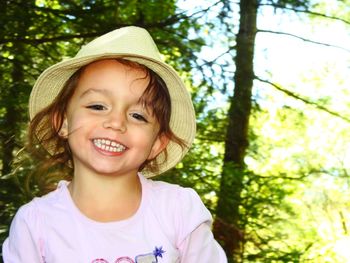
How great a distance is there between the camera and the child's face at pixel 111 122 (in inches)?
77.4

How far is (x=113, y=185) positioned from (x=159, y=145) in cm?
30

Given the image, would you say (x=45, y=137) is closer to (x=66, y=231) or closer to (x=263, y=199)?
(x=66, y=231)

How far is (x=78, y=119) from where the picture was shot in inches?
80.0

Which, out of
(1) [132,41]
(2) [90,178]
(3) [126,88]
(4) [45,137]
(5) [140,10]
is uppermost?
(5) [140,10]

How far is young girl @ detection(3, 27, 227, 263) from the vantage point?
1.90m

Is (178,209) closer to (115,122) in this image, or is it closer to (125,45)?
(115,122)

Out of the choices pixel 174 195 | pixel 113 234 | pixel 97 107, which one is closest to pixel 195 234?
pixel 174 195

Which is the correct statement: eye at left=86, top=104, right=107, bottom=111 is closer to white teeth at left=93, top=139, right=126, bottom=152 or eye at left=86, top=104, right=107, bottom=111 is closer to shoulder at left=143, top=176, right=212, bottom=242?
white teeth at left=93, top=139, right=126, bottom=152

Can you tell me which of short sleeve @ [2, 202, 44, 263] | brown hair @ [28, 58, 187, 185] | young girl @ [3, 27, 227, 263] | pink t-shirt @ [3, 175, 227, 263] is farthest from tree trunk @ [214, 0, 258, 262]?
short sleeve @ [2, 202, 44, 263]

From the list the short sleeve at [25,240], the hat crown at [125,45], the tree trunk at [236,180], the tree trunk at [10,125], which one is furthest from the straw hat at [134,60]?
the tree trunk at [236,180]

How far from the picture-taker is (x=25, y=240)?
1892mm

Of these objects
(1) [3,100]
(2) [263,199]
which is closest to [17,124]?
(1) [3,100]

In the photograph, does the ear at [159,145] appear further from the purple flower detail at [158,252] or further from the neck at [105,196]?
the purple flower detail at [158,252]

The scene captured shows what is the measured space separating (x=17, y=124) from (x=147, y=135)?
65.4 inches
